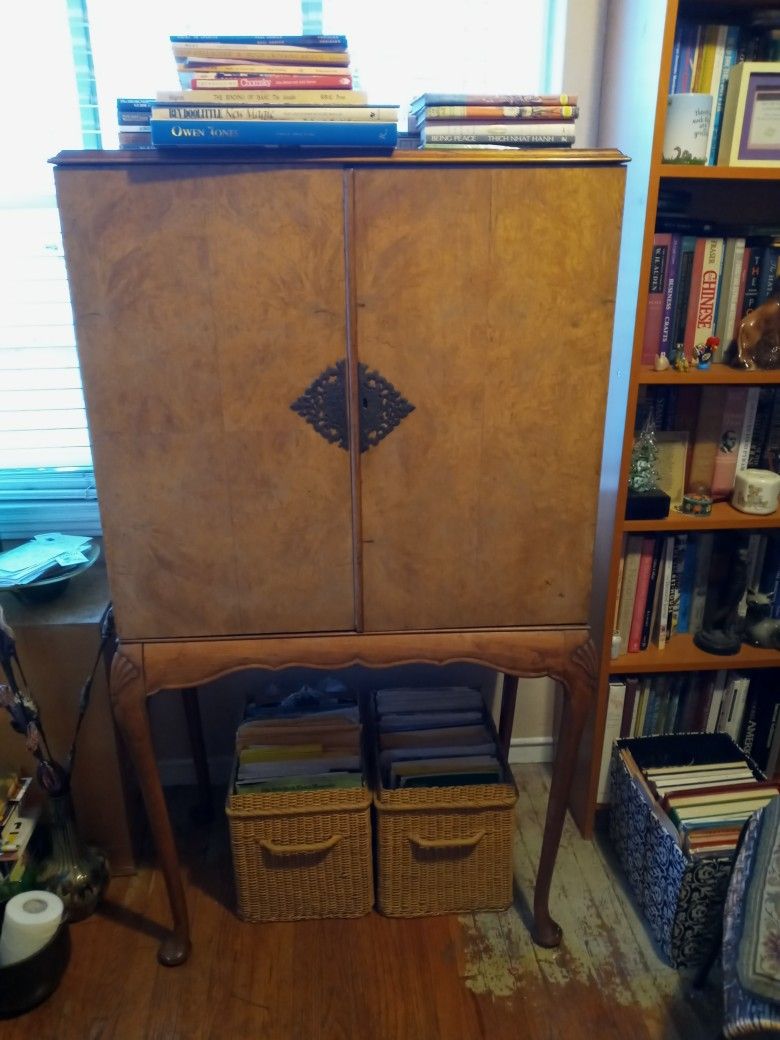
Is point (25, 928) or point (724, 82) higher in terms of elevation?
point (724, 82)

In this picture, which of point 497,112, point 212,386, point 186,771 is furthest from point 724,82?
point 186,771

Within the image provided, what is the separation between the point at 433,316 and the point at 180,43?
1.80ft

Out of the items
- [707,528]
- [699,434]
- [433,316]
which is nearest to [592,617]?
[707,528]

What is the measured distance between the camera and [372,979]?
1.62 meters

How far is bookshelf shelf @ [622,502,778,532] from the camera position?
1692 millimetres

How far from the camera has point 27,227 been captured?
1766 millimetres

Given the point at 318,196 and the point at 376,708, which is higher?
the point at 318,196

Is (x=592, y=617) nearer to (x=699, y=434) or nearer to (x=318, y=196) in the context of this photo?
(x=699, y=434)

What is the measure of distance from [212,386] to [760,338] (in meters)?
1.14

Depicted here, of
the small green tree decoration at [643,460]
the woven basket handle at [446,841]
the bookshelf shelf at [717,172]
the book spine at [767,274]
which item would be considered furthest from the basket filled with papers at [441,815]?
the bookshelf shelf at [717,172]

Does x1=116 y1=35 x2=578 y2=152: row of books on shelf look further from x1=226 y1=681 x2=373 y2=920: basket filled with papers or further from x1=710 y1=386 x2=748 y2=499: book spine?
x1=226 y1=681 x2=373 y2=920: basket filled with papers

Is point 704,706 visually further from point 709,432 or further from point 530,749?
point 709,432

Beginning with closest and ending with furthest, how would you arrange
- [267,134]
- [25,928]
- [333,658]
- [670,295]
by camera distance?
[267,134] < [333,658] < [25,928] < [670,295]

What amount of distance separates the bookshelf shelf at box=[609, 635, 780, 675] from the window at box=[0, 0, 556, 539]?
51.7 inches
